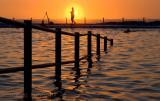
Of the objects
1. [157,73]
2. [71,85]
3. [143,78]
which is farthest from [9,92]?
[157,73]

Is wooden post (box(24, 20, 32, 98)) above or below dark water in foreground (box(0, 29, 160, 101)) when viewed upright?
above

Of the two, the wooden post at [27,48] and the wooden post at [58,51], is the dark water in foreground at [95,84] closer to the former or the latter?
the wooden post at [58,51]

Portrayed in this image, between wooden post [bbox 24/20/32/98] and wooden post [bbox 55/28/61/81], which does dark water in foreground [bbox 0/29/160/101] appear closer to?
wooden post [bbox 55/28/61/81]

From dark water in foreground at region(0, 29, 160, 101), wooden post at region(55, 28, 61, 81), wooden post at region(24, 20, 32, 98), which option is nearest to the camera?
wooden post at region(24, 20, 32, 98)

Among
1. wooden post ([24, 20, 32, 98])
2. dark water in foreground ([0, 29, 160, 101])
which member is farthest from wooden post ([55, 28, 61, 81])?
wooden post ([24, 20, 32, 98])

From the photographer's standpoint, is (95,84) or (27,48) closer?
(27,48)

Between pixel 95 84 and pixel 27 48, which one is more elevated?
pixel 27 48

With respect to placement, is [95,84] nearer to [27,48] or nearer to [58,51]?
[58,51]

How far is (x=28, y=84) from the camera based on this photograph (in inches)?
385

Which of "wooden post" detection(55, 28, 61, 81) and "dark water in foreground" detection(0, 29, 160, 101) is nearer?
"dark water in foreground" detection(0, 29, 160, 101)

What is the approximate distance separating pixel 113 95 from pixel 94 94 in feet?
1.45

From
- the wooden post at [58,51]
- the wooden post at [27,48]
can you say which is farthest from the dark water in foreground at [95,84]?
the wooden post at [27,48]

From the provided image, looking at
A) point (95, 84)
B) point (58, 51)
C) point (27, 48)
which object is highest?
point (27, 48)

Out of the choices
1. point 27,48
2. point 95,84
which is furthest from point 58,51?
point 27,48
